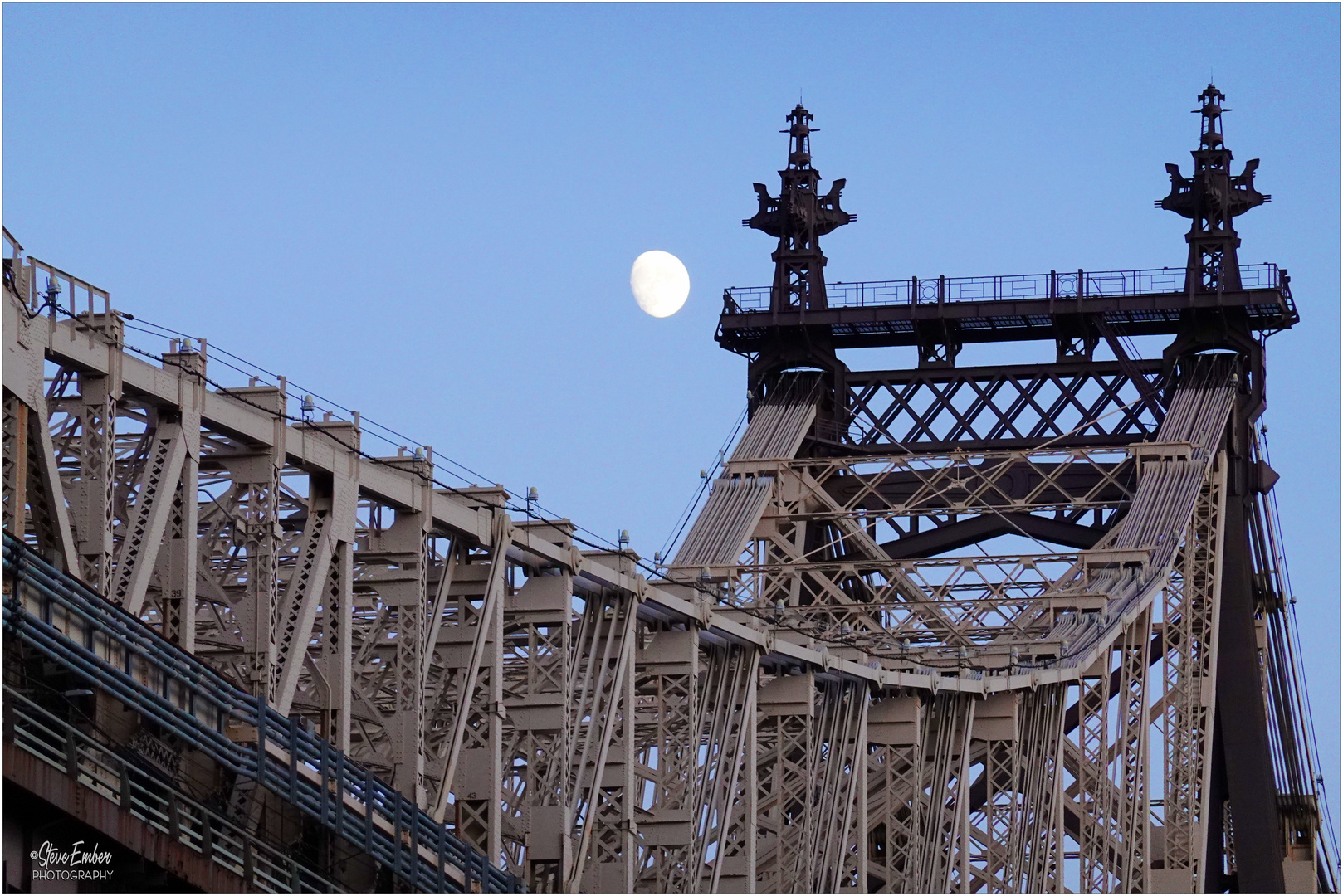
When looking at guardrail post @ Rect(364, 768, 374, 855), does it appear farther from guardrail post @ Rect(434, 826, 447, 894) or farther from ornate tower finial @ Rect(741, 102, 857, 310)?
ornate tower finial @ Rect(741, 102, 857, 310)

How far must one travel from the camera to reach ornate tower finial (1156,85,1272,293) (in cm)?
9569

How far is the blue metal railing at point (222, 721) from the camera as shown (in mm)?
39531

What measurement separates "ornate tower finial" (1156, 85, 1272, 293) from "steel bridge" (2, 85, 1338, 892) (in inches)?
5.4

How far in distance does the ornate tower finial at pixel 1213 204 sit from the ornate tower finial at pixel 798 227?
34.9ft

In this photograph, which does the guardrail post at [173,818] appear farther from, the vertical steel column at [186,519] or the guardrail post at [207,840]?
the vertical steel column at [186,519]

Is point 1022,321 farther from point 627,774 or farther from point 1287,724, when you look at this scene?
point 627,774

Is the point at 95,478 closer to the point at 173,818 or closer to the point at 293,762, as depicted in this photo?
the point at 293,762

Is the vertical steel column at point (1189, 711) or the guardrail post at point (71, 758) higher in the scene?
the vertical steel column at point (1189, 711)

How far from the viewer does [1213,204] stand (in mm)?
96438

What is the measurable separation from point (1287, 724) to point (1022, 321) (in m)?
16.6

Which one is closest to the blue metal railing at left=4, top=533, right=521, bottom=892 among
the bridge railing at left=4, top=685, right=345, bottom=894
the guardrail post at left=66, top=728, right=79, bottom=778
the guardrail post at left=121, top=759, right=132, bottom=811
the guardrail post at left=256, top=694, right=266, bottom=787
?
the guardrail post at left=256, top=694, right=266, bottom=787

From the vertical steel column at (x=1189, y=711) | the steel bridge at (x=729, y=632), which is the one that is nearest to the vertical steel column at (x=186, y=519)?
the steel bridge at (x=729, y=632)

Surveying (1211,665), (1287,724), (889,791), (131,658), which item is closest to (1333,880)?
(1287,724)

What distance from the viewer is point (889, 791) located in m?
73.6
